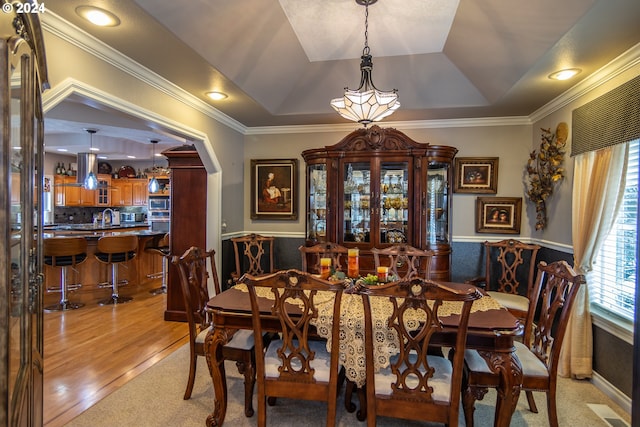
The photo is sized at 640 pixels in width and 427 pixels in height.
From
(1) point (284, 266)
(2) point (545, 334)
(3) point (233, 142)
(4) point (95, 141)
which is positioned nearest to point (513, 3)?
(2) point (545, 334)

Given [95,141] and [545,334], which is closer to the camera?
[545,334]

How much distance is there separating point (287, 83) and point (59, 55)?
1.97m

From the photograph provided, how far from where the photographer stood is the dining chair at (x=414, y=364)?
5.04 feet

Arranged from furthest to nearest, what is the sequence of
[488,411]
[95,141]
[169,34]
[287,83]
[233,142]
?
[95,141]
[233,142]
[287,83]
[488,411]
[169,34]

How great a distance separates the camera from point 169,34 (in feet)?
7.09

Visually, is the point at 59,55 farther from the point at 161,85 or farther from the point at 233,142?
the point at 233,142

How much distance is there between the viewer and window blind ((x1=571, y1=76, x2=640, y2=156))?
87.2 inches

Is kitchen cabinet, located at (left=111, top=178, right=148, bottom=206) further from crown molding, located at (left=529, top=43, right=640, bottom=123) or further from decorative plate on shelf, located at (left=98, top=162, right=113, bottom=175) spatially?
crown molding, located at (left=529, top=43, right=640, bottom=123)

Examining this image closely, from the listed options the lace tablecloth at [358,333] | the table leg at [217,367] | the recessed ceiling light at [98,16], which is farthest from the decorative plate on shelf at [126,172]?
the lace tablecloth at [358,333]

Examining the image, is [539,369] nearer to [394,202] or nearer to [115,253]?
[394,202]

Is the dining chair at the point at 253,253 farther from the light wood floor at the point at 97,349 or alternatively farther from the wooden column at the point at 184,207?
the light wood floor at the point at 97,349

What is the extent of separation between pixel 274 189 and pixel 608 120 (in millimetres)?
3416

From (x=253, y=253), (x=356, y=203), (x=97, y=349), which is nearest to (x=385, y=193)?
(x=356, y=203)

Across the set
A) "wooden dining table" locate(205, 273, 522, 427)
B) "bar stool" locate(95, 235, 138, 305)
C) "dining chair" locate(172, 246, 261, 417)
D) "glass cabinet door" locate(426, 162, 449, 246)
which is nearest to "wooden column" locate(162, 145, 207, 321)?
"bar stool" locate(95, 235, 138, 305)
